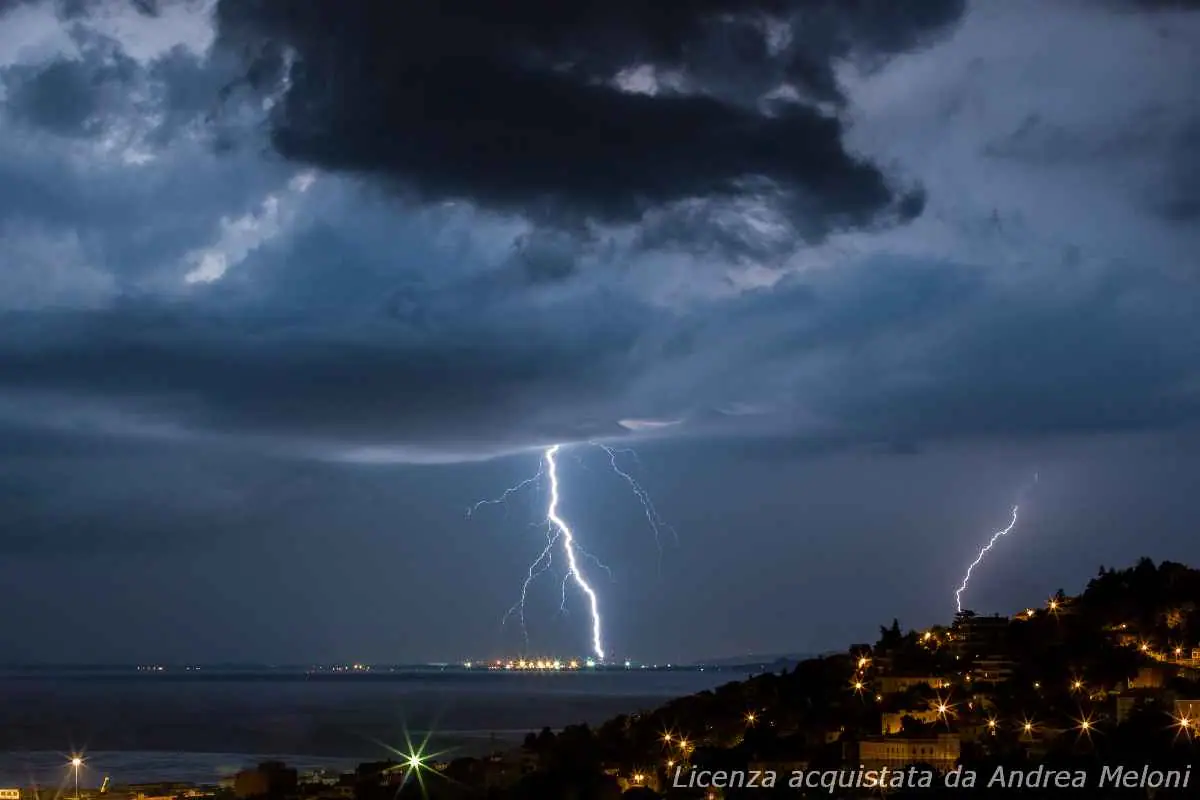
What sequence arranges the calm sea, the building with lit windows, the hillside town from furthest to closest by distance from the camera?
the calm sea < the building with lit windows < the hillside town

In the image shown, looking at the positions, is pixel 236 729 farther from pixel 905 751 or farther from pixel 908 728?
pixel 905 751

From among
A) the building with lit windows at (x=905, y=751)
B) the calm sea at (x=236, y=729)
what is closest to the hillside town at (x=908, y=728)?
the building with lit windows at (x=905, y=751)

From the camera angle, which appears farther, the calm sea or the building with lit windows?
the calm sea

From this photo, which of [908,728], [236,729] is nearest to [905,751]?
[908,728]

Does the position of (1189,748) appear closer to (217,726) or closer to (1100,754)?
(1100,754)

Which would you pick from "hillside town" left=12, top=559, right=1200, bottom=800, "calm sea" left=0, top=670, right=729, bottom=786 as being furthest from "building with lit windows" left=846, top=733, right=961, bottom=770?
"calm sea" left=0, top=670, right=729, bottom=786

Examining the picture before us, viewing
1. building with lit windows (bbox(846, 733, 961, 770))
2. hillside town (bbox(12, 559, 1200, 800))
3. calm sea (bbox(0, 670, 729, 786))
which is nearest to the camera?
hillside town (bbox(12, 559, 1200, 800))

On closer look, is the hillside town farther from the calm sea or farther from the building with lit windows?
the calm sea

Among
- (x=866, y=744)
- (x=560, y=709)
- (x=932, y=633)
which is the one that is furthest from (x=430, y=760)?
(x=560, y=709)

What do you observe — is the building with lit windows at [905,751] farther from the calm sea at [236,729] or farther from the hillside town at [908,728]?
the calm sea at [236,729]

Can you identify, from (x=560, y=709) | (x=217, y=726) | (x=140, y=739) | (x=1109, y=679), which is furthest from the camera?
(x=560, y=709)

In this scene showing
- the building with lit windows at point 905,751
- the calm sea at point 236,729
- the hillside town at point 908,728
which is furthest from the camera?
the calm sea at point 236,729
